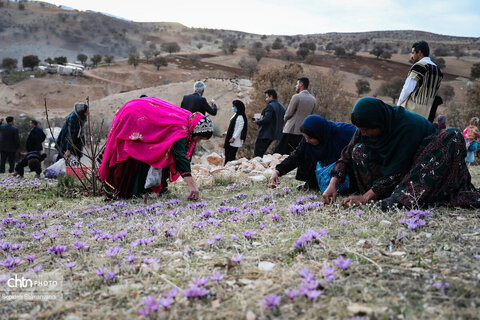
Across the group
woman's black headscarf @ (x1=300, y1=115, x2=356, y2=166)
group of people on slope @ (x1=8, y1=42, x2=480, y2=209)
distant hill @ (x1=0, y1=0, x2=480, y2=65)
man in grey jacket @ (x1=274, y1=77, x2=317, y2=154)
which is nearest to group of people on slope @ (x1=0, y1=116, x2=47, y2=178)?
group of people on slope @ (x1=8, y1=42, x2=480, y2=209)

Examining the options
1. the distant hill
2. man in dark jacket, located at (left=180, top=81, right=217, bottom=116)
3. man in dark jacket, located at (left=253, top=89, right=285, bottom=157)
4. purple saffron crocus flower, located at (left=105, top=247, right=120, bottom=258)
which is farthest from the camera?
the distant hill

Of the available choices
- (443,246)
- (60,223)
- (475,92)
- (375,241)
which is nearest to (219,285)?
(375,241)

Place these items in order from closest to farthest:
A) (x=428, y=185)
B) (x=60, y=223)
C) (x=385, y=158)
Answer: (x=428, y=185) < (x=385, y=158) < (x=60, y=223)

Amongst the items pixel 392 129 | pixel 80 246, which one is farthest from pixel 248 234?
pixel 392 129

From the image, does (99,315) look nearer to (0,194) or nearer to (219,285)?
(219,285)

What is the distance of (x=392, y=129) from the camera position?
333cm

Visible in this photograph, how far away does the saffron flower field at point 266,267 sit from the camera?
166 cm

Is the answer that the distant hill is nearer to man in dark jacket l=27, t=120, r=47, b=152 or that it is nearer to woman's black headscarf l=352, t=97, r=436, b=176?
man in dark jacket l=27, t=120, r=47, b=152

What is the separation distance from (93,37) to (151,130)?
214 ft

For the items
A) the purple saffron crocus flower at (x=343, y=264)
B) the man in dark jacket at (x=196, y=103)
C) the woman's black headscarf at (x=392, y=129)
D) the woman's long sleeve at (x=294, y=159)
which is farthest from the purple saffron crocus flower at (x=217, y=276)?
the man in dark jacket at (x=196, y=103)

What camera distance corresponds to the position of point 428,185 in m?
3.15

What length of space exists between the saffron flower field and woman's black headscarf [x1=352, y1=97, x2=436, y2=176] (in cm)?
47

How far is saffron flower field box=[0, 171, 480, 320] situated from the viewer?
5.45 ft

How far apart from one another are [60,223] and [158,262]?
6.75ft
